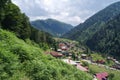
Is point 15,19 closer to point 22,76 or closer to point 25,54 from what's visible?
point 25,54

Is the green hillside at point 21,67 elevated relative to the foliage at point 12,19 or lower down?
lower down

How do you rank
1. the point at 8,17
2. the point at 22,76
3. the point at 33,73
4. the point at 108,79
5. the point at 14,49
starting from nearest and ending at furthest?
1. the point at 22,76
2. the point at 33,73
3. the point at 14,49
4. the point at 8,17
5. the point at 108,79

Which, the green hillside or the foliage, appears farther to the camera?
the foliage

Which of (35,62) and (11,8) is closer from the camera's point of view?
(35,62)

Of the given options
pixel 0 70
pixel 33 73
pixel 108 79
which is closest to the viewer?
pixel 0 70

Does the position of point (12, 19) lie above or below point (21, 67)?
above

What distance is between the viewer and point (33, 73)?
2094 cm

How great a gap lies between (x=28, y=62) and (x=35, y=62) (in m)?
Result: 0.53

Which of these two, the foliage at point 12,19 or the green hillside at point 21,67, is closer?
the green hillside at point 21,67

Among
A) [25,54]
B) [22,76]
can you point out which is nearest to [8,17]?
[25,54]

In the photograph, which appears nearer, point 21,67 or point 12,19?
point 21,67

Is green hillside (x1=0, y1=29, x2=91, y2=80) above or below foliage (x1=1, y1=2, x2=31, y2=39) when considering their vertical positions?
below

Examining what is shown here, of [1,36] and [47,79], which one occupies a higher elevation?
[1,36]

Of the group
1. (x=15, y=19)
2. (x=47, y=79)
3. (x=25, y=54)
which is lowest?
(x=47, y=79)
